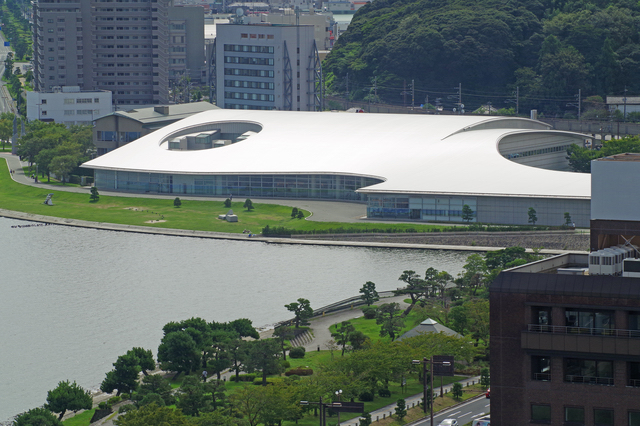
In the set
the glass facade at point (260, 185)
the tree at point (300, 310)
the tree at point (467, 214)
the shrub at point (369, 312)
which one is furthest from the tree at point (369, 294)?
the glass facade at point (260, 185)

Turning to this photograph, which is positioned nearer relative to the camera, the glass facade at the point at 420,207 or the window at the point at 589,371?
the window at the point at 589,371

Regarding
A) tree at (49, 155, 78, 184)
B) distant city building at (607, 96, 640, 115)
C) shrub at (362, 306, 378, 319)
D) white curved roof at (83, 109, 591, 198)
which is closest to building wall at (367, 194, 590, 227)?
white curved roof at (83, 109, 591, 198)

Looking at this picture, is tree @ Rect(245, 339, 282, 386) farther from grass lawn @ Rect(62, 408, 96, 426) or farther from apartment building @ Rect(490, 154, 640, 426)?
apartment building @ Rect(490, 154, 640, 426)

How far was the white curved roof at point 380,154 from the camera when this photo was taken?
8306cm

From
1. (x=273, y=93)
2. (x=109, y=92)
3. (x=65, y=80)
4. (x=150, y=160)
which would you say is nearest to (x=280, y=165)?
(x=150, y=160)

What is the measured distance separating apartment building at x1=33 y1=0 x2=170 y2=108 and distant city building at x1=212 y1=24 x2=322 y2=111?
2271 cm

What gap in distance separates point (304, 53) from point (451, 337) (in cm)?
8815

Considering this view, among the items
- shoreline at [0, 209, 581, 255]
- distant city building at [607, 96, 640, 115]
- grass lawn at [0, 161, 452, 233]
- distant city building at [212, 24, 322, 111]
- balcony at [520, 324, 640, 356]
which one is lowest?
shoreline at [0, 209, 581, 255]

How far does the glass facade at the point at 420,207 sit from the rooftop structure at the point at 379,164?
2.8 inches

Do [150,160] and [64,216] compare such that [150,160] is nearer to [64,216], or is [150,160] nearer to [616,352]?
[64,216]

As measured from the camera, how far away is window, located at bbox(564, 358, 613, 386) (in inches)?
1069

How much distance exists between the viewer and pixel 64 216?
89.5 m

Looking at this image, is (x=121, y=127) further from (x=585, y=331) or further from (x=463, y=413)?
(x=585, y=331)

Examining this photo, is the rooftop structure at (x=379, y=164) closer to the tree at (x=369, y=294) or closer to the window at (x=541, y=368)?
the tree at (x=369, y=294)
